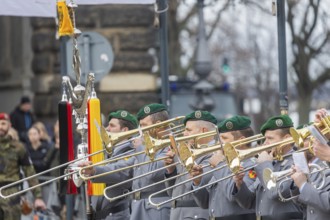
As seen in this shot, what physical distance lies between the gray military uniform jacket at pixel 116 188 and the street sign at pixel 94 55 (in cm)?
315

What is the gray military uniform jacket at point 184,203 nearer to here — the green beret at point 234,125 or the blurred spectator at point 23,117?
the green beret at point 234,125

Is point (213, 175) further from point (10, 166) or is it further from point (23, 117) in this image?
point (23, 117)

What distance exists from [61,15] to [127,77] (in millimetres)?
11010

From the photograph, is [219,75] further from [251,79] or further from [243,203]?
[243,203]

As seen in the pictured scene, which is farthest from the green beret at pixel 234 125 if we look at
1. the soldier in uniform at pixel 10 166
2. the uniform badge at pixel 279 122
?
the soldier in uniform at pixel 10 166

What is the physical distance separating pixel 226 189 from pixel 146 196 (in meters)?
1.53

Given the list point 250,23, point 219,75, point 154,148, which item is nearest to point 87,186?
point 154,148

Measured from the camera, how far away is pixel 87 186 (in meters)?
14.0

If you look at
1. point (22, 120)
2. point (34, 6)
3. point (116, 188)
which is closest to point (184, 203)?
point (116, 188)

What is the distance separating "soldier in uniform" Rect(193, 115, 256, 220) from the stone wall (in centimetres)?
1152

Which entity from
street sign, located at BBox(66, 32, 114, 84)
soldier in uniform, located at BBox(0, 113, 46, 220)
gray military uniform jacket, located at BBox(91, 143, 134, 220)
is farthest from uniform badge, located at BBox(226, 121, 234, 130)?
soldier in uniform, located at BBox(0, 113, 46, 220)

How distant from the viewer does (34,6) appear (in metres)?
15.5

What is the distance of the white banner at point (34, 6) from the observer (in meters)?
15.2

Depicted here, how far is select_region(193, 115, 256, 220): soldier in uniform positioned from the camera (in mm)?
12070
